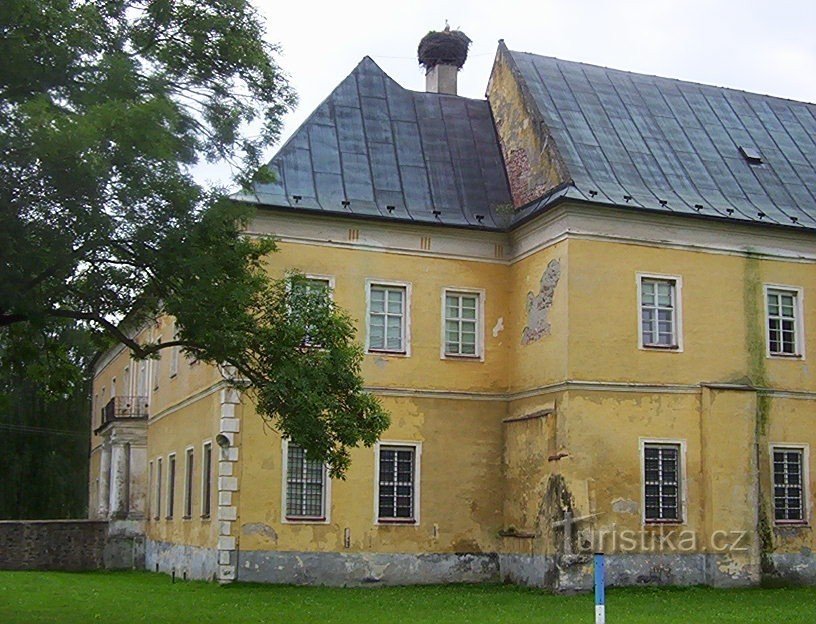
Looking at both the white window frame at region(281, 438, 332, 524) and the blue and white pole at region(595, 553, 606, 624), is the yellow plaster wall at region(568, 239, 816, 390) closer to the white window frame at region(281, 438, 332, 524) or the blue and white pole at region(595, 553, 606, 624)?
the white window frame at region(281, 438, 332, 524)

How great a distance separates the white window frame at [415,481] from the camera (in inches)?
904

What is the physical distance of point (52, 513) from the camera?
52625 millimetres

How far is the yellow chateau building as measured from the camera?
22062mm

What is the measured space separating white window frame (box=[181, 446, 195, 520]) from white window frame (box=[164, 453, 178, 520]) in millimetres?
1508

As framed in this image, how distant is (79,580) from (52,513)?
27.7 metres

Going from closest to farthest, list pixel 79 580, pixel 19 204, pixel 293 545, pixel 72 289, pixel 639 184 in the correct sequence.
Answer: pixel 19 204
pixel 72 289
pixel 293 545
pixel 639 184
pixel 79 580

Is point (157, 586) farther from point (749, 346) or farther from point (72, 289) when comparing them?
point (749, 346)

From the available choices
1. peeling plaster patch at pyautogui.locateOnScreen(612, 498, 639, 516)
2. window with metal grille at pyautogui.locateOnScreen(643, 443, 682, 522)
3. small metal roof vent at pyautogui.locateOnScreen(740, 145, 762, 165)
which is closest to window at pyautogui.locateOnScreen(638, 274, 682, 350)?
window with metal grille at pyautogui.locateOnScreen(643, 443, 682, 522)

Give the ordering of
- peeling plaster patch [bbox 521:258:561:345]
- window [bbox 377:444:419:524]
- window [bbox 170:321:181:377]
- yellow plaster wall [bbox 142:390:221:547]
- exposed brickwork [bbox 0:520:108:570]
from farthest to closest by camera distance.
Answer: exposed brickwork [bbox 0:520:108:570]
window [bbox 170:321:181:377]
yellow plaster wall [bbox 142:390:221:547]
window [bbox 377:444:419:524]
peeling plaster patch [bbox 521:258:561:345]

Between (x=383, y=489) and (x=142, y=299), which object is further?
(x=383, y=489)

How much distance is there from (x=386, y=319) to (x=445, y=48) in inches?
355

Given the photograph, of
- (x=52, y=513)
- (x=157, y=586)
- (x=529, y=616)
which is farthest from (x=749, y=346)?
(x=52, y=513)

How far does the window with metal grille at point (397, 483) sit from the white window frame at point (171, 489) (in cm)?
734

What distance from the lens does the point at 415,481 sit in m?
23.4
